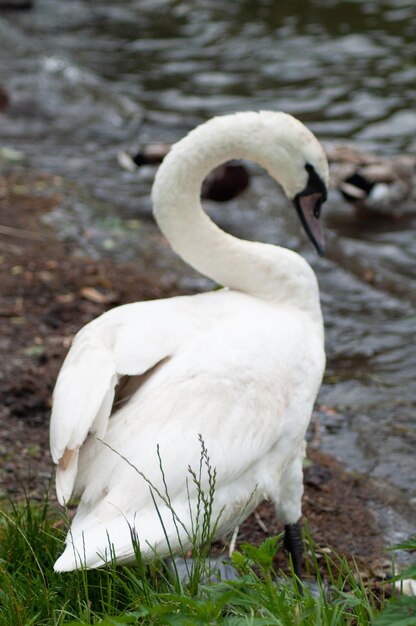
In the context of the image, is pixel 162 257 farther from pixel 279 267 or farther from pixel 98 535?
pixel 98 535

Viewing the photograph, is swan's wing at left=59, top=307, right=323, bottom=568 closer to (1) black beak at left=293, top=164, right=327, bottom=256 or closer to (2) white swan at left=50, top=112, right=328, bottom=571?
(2) white swan at left=50, top=112, right=328, bottom=571

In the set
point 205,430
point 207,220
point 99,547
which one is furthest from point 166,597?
point 207,220

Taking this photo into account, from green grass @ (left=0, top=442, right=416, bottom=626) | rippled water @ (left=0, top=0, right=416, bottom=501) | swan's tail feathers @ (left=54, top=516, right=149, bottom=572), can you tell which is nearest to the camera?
green grass @ (left=0, top=442, right=416, bottom=626)

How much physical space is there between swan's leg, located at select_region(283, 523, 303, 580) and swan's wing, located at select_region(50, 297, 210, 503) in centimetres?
79

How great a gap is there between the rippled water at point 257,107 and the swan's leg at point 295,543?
2.94 feet

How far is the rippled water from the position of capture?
558 cm

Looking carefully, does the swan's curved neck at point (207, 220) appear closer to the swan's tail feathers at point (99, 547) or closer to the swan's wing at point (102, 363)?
the swan's wing at point (102, 363)

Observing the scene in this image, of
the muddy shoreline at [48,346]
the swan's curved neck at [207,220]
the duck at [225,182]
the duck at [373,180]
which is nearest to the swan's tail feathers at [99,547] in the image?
the muddy shoreline at [48,346]

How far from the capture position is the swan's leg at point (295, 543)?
347 centimetres

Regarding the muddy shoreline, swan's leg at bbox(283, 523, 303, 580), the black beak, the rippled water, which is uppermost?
the black beak

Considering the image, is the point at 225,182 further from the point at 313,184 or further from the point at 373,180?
the point at 313,184

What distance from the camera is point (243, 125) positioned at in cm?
390

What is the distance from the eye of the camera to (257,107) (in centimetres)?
1022

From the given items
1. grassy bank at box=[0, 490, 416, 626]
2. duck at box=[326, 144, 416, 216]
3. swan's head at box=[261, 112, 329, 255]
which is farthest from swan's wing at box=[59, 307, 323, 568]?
duck at box=[326, 144, 416, 216]
